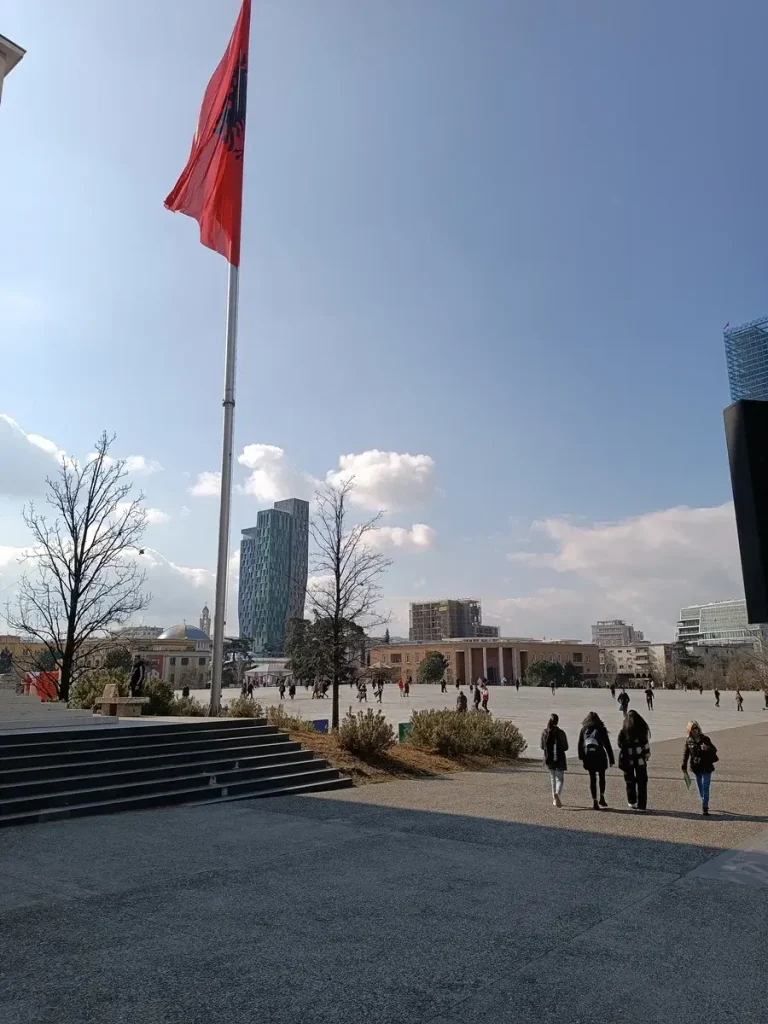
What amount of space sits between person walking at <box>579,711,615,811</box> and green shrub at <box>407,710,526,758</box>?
19.7ft

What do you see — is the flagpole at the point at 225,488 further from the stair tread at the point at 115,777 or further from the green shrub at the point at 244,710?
the stair tread at the point at 115,777

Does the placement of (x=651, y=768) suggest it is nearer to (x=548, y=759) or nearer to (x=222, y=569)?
(x=548, y=759)

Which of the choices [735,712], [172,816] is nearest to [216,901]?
[172,816]

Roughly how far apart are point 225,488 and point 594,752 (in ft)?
37.3

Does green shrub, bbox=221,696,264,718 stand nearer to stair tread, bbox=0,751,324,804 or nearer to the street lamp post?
stair tread, bbox=0,751,324,804

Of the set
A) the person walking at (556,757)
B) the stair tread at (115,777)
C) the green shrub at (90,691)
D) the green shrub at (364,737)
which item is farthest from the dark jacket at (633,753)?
the green shrub at (90,691)

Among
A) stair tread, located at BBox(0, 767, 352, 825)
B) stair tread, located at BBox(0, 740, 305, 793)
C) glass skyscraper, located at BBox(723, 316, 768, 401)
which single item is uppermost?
glass skyscraper, located at BBox(723, 316, 768, 401)

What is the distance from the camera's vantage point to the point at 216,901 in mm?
5762

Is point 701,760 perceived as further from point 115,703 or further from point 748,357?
point 748,357

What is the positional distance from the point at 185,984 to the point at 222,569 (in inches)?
546

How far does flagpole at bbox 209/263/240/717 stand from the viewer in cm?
1714

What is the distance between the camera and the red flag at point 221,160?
691 inches

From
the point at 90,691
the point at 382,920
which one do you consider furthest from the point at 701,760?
the point at 90,691

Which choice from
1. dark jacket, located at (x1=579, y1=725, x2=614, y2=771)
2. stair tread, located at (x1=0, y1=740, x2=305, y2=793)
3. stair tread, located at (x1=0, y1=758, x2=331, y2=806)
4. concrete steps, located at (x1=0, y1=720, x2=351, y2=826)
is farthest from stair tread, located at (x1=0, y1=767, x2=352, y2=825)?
dark jacket, located at (x1=579, y1=725, x2=614, y2=771)
